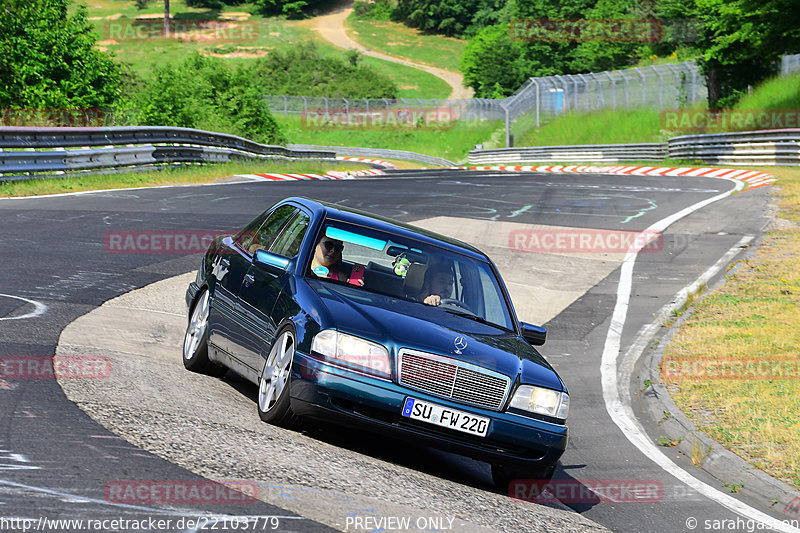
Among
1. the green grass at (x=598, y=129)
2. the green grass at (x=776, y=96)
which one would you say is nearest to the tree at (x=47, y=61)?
the green grass at (x=776, y=96)

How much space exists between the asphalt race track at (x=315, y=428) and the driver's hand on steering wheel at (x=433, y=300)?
3.52ft

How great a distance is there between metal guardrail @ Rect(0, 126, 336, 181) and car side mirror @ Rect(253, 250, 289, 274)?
585 inches

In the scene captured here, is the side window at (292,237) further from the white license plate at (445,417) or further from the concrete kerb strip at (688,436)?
the concrete kerb strip at (688,436)

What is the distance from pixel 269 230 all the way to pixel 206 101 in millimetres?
36252

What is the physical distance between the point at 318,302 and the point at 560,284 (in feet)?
30.4

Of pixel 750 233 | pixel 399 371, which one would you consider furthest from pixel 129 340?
pixel 750 233

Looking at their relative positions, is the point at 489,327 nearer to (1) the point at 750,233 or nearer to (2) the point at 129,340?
(2) the point at 129,340

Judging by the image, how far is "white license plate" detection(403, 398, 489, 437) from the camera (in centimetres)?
600

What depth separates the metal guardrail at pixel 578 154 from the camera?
47.6 metres

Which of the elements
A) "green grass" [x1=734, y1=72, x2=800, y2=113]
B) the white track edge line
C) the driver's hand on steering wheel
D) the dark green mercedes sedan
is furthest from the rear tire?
"green grass" [x1=734, y1=72, x2=800, y2=113]

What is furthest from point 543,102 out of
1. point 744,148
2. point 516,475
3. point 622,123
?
point 516,475

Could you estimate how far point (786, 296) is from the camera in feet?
44.6

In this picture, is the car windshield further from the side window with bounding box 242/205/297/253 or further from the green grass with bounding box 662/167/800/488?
the green grass with bounding box 662/167/800/488

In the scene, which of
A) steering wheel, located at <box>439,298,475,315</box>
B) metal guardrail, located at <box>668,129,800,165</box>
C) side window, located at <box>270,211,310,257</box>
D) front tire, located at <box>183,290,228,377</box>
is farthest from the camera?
metal guardrail, located at <box>668,129,800,165</box>
